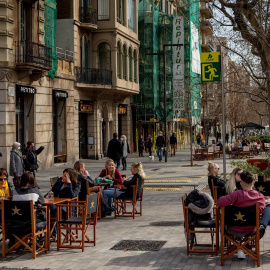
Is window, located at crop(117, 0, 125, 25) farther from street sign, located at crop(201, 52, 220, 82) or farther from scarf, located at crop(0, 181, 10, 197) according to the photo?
scarf, located at crop(0, 181, 10, 197)

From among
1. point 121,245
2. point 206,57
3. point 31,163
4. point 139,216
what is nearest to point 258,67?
point 206,57

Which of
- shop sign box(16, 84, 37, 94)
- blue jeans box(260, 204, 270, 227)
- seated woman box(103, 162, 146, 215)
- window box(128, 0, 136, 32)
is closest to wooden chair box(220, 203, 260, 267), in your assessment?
blue jeans box(260, 204, 270, 227)

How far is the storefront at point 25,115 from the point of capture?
2664 centimetres

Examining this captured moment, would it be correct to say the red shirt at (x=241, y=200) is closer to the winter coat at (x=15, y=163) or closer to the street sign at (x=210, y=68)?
the street sign at (x=210, y=68)

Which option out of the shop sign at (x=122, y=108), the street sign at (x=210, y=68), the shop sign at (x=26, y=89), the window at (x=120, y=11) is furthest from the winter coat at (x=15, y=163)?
the shop sign at (x=122, y=108)

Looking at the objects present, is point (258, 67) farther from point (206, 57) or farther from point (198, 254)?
point (198, 254)

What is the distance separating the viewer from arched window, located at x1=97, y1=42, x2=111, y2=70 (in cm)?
3769

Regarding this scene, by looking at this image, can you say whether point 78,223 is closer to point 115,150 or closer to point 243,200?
point 243,200

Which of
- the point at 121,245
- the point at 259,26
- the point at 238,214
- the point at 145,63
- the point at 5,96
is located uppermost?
the point at 145,63

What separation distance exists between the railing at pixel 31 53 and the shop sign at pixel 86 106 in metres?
8.66

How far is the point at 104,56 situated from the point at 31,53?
12576 millimetres

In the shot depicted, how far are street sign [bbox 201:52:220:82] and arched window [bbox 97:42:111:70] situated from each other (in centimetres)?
2342

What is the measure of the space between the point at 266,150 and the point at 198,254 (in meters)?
34.4

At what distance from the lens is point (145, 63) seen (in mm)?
50656
